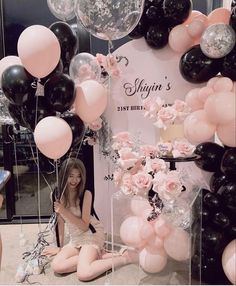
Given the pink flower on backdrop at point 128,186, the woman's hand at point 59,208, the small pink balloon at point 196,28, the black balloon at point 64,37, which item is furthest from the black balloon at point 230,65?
the woman's hand at point 59,208

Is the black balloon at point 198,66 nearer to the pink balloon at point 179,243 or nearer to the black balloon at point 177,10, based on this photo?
the black balloon at point 177,10

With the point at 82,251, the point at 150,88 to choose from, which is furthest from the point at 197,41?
the point at 82,251

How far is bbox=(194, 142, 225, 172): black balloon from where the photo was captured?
82.5 inches

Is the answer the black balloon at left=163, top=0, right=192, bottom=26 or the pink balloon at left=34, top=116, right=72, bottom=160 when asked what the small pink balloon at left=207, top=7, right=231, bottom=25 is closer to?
the black balloon at left=163, top=0, right=192, bottom=26

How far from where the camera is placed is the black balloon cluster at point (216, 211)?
1968mm

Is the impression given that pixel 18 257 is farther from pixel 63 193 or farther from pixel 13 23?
pixel 13 23

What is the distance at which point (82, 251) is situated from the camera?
2344mm

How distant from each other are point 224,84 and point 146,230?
38.4 inches

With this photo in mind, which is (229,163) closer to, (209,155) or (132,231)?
(209,155)

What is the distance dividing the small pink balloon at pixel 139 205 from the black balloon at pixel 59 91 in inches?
27.2

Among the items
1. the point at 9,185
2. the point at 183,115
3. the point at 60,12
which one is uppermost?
the point at 60,12

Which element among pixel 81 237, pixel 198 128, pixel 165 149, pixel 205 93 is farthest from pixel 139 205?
pixel 205 93

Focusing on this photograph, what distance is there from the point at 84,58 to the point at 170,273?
5.00 ft

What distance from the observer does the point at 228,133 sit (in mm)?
1892
